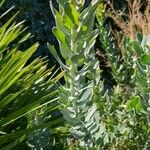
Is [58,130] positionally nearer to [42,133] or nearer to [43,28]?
[42,133]

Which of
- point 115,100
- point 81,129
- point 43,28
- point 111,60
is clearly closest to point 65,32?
point 81,129

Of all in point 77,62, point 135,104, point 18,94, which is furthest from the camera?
point 18,94

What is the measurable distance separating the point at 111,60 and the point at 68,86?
4.30 ft

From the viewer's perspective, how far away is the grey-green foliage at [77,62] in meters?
1.54

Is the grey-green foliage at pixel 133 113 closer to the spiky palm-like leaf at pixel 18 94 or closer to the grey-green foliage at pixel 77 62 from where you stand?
the grey-green foliage at pixel 77 62

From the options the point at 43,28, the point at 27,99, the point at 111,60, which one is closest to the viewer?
the point at 27,99

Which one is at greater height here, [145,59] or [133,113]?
[145,59]

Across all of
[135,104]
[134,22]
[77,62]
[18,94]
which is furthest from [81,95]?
[134,22]

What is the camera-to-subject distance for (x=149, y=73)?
1831mm

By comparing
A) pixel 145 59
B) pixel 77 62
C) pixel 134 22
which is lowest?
pixel 134 22

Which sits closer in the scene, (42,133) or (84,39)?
(84,39)

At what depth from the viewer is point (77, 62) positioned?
1595mm

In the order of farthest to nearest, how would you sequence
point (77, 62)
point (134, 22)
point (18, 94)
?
1. point (134, 22)
2. point (18, 94)
3. point (77, 62)

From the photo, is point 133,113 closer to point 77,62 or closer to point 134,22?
point 77,62
